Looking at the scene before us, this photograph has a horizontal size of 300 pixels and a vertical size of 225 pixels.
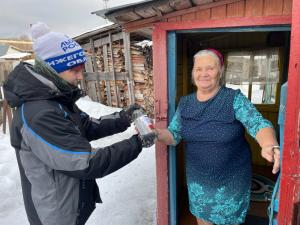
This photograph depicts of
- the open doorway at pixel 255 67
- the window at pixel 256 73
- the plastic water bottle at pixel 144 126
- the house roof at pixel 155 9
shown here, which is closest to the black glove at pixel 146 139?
the plastic water bottle at pixel 144 126

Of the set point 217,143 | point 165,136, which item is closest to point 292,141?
point 217,143

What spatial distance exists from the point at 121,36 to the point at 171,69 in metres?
6.98

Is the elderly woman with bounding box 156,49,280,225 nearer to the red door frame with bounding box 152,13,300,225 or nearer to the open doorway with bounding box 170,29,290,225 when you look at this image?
the red door frame with bounding box 152,13,300,225

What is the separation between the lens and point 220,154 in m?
2.08

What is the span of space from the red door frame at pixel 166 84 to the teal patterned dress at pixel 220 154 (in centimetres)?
53

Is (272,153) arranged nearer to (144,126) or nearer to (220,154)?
(220,154)

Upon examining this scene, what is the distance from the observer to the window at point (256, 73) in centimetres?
469

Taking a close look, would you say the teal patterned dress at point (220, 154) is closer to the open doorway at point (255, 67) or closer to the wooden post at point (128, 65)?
the open doorway at point (255, 67)

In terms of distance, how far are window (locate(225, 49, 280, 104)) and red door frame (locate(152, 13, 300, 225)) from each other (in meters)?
2.59

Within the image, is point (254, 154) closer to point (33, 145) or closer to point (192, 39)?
point (192, 39)

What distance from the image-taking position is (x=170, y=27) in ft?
8.26

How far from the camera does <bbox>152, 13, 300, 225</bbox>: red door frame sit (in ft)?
4.04

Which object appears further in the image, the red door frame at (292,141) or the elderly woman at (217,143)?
the elderly woman at (217,143)

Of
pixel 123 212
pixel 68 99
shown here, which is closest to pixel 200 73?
pixel 68 99
